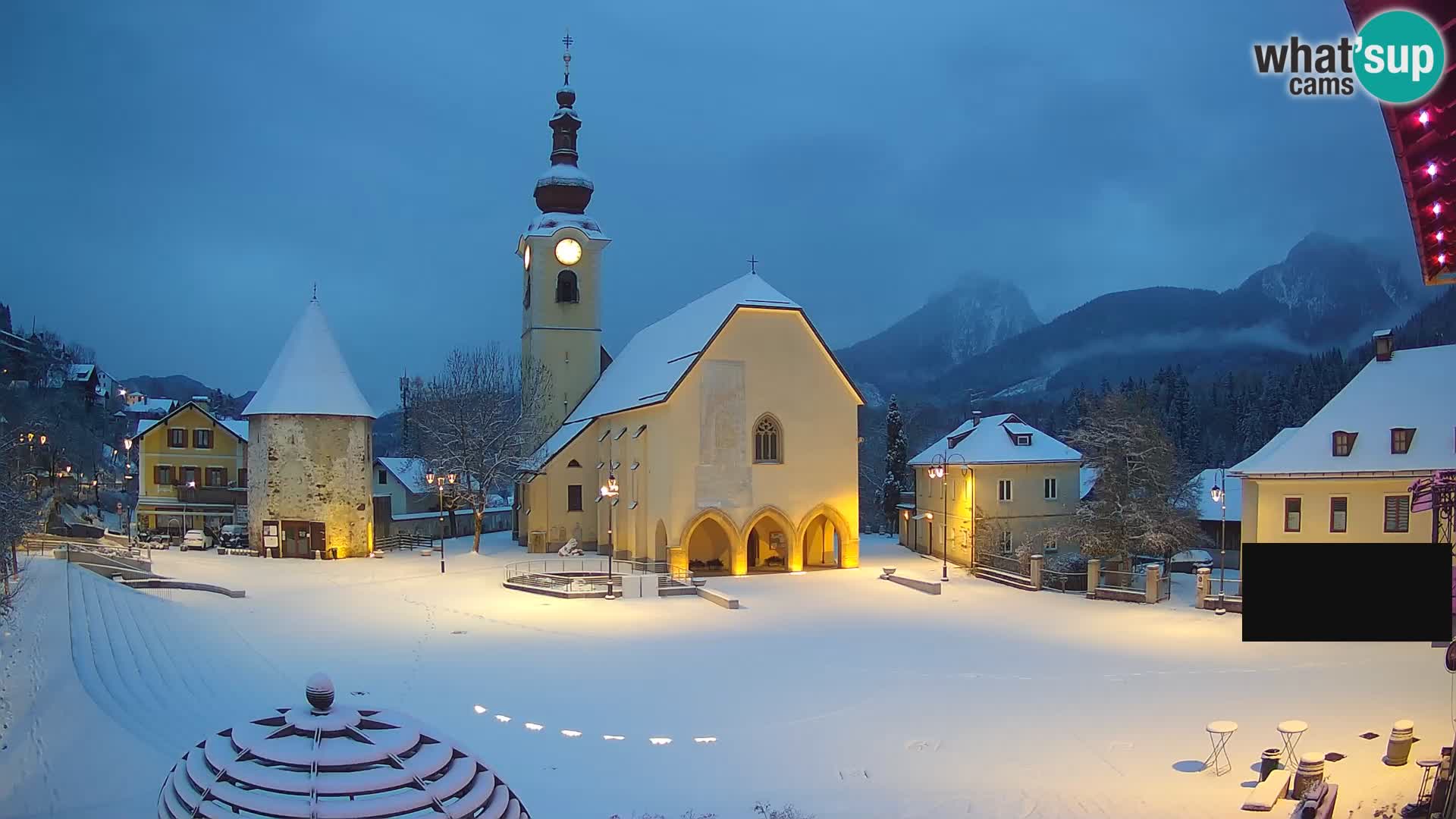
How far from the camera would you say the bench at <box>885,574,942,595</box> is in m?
Result: 29.1

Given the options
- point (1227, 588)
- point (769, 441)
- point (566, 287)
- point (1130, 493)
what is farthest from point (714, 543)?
point (566, 287)

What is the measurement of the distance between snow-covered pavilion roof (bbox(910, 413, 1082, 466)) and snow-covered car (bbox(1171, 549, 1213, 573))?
7259 mm

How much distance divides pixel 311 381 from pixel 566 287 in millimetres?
14534

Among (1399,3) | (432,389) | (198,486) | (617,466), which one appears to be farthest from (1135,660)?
(198,486)

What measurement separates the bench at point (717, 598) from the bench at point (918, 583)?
6.11 metres

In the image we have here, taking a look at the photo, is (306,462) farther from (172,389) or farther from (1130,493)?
(172,389)

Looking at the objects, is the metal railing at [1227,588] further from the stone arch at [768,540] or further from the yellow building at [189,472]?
the yellow building at [189,472]

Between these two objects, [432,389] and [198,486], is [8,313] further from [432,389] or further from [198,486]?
[432,389]

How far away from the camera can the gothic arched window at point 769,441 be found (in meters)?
35.1

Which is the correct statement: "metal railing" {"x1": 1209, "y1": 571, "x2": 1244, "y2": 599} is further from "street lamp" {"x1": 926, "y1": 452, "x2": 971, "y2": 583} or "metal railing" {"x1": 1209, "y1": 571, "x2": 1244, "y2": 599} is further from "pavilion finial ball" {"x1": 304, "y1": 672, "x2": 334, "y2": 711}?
"pavilion finial ball" {"x1": 304, "y1": 672, "x2": 334, "y2": 711}

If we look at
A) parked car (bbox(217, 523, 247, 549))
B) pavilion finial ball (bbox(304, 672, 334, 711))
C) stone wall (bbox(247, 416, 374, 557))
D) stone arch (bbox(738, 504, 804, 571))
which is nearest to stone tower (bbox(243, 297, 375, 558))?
stone wall (bbox(247, 416, 374, 557))
